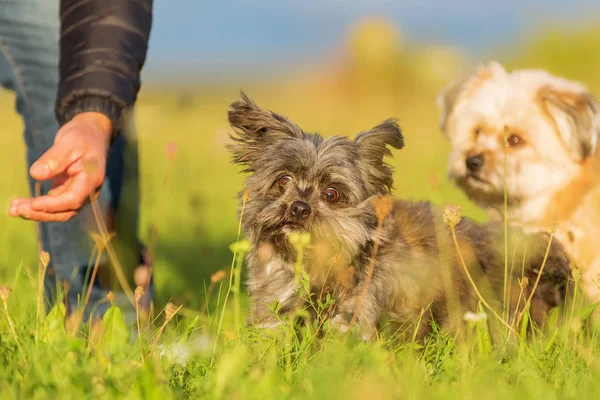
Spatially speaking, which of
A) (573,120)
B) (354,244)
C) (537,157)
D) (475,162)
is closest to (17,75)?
(354,244)

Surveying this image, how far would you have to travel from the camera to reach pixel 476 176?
5242mm

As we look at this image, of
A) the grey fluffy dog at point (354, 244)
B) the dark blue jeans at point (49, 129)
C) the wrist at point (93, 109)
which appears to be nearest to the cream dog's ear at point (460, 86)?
the grey fluffy dog at point (354, 244)

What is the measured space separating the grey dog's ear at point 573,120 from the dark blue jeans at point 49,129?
286 centimetres

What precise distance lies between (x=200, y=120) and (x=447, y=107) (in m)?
14.6

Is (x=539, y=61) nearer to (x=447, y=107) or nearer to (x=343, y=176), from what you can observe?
(x=447, y=107)

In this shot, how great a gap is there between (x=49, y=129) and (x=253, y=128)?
3.99 feet

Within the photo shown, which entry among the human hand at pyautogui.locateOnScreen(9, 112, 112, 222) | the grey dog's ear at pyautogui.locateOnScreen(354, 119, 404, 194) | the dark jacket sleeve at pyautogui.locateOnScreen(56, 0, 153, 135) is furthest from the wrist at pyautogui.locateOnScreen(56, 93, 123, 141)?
the grey dog's ear at pyautogui.locateOnScreen(354, 119, 404, 194)

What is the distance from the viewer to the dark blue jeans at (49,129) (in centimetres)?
407

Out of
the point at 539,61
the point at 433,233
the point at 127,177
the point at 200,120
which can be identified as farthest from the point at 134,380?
the point at 539,61

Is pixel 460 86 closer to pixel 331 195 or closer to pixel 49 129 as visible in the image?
pixel 331 195

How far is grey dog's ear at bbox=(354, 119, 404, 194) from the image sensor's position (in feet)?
12.1

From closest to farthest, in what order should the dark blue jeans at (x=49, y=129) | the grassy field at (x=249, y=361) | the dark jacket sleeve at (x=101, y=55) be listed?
the grassy field at (x=249, y=361)
the dark jacket sleeve at (x=101, y=55)
the dark blue jeans at (x=49, y=129)

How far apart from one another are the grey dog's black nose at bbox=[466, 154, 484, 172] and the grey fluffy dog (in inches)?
48.5

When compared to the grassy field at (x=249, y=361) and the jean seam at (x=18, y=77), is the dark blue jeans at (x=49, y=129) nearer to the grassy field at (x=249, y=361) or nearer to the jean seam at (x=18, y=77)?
the jean seam at (x=18, y=77)
